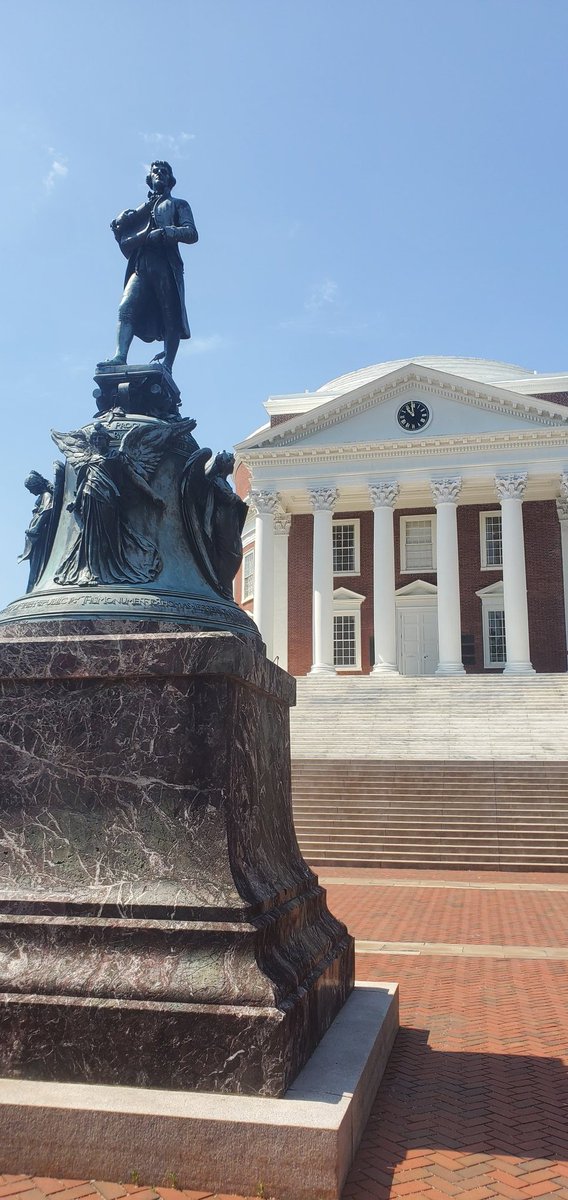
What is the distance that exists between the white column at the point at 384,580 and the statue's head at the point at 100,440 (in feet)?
100

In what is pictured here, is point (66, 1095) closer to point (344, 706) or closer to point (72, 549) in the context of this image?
point (72, 549)

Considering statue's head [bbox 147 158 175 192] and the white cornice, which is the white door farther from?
statue's head [bbox 147 158 175 192]

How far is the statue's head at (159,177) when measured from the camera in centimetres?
623

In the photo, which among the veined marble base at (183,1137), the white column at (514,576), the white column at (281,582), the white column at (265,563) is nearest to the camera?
the veined marble base at (183,1137)

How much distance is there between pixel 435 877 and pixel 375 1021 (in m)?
10.6

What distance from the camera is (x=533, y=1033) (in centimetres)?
588

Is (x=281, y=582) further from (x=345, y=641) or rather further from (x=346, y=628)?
(x=345, y=641)

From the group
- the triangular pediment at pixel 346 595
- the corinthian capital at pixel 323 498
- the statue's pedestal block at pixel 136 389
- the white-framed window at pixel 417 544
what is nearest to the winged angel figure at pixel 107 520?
the statue's pedestal block at pixel 136 389

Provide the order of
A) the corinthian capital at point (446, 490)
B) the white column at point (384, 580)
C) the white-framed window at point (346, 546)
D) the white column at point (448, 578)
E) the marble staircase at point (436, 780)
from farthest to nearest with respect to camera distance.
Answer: the white-framed window at point (346, 546)
the corinthian capital at point (446, 490)
the white column at point (384, 580)
the white column at point (448, 578)
the marble staircase at point (436, 780)

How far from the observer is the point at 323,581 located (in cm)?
3753

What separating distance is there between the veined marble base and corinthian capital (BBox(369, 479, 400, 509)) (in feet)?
113

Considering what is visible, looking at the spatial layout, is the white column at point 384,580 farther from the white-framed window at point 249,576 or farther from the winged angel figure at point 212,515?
the winged angel figure at point 212,515

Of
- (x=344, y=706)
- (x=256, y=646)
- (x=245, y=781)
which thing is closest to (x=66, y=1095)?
(x=245, y=781)

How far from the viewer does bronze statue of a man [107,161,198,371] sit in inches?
240
